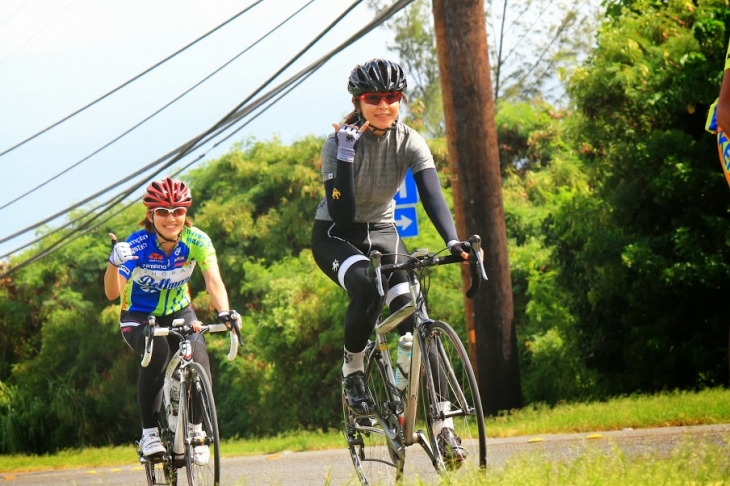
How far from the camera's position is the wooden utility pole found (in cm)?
1213

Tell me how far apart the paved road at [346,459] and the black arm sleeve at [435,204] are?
178 centimetres

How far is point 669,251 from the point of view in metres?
13.4

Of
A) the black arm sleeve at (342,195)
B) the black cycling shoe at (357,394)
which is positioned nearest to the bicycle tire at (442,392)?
the black cycling shoe at (357,394)

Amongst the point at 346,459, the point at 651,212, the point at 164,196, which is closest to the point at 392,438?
the point at 164,196

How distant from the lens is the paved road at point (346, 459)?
816 cm

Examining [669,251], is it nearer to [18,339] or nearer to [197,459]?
[197,459]

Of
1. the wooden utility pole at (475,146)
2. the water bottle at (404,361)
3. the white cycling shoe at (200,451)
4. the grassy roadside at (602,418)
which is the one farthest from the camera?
the wooden utility pole at (475,146)

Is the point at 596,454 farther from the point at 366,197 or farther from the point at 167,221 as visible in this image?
the point at 167,221

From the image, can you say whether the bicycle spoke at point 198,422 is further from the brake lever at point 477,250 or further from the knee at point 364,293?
the brake lever at point 477,250

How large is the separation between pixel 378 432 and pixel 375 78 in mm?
2007

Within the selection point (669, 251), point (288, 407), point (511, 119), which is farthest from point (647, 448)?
point (511, 119)

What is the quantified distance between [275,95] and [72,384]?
41.4ft

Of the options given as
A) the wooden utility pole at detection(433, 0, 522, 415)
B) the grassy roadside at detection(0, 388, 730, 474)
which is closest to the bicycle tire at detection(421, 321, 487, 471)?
the grassy roadside at detection(0, 388, 730, 474)

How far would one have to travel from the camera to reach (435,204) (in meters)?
6.16
